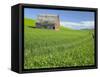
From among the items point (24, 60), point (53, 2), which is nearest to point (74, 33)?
point (53, 2)

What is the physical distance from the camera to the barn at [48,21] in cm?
262

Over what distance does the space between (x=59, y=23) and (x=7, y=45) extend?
552 mm

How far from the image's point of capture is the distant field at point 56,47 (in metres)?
2.56

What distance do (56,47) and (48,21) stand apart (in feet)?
0.87

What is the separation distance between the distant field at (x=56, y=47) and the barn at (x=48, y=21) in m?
0.04

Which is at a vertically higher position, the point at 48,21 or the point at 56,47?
the point at 48,21

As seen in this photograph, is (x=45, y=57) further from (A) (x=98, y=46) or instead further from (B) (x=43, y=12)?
(A) (x=98, y=46)

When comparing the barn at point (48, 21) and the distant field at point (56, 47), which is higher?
the barn at point (48, 21)

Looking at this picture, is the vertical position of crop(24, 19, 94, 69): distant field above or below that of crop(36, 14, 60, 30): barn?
below

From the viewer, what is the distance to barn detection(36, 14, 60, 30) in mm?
2617

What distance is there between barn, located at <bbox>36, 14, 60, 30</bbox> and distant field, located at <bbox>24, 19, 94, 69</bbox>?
4 centimetres

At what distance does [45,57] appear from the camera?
2637 mm

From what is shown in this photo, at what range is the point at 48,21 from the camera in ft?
8.75

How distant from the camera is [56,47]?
106 inches
